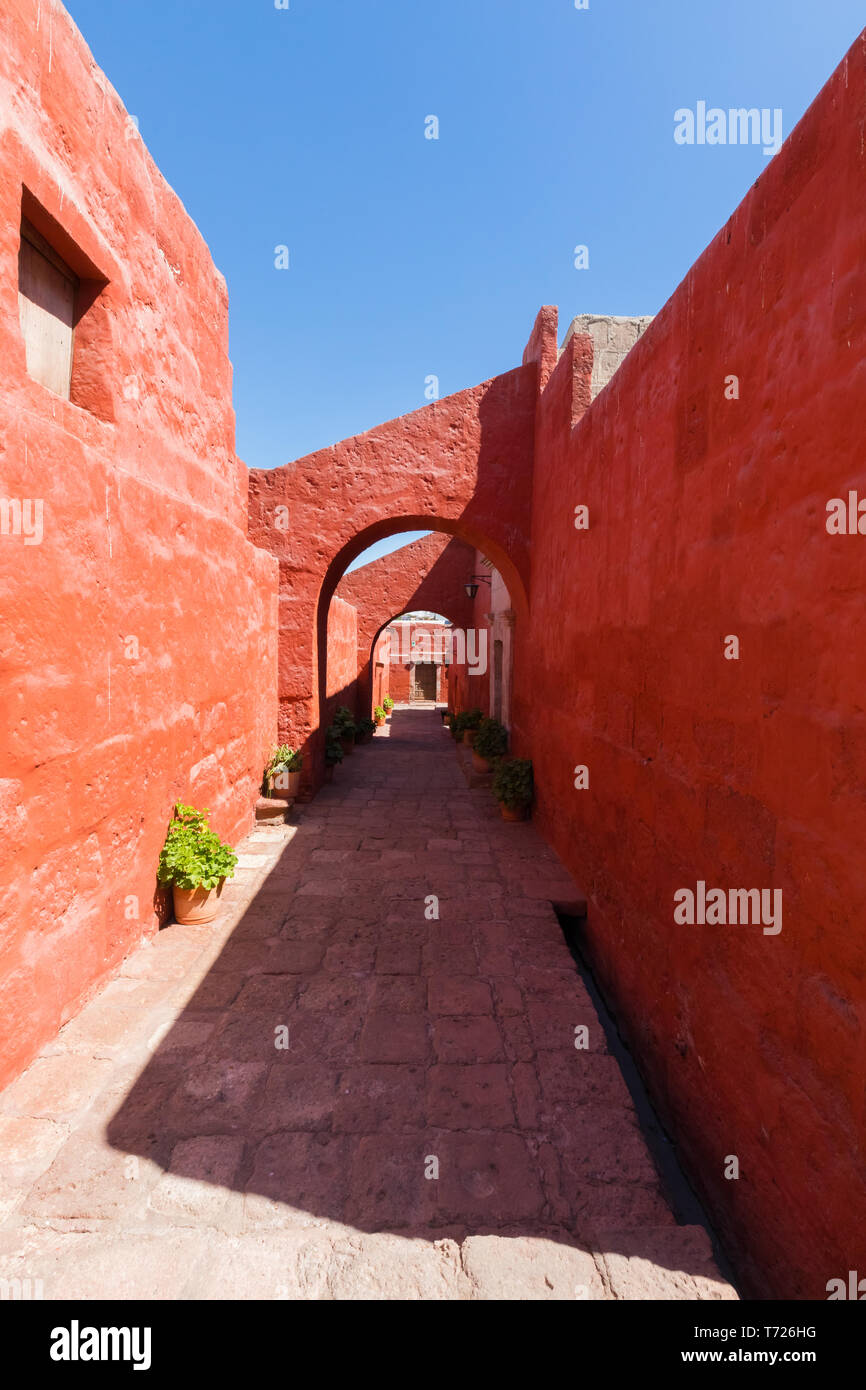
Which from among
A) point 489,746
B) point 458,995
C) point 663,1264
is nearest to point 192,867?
point 458,995

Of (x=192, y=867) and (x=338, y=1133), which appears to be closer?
(x=338, y=1133)

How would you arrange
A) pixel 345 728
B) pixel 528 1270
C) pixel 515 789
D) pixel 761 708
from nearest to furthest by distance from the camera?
pixel 528 1270 → pixel 761 708 → pixel 515 789 → pixel 345 728

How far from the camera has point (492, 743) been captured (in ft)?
27.9

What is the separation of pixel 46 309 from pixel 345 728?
326 inches

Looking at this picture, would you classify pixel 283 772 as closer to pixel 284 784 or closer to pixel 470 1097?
pixel 284 784

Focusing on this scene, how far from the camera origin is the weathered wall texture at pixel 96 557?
2.41 metres

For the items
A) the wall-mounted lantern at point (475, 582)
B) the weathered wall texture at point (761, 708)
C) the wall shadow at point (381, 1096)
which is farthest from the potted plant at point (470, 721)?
the weathered wall texture at point (761, 708)

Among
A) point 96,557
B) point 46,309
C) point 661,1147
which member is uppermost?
point 46,309

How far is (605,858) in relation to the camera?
3.85 meters

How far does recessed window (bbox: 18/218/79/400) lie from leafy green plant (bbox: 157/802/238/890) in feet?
8.33
